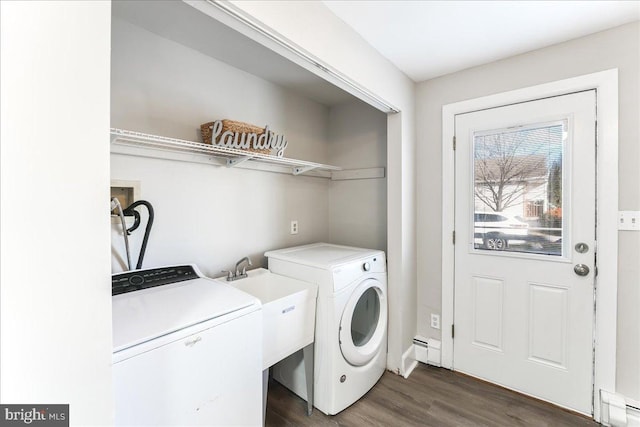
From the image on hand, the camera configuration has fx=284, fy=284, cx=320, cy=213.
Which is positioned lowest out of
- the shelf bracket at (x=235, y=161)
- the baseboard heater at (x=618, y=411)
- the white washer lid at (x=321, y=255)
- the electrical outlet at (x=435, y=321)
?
the baseboard heater at (x=618, y=411)

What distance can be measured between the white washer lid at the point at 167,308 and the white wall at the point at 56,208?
21 cm

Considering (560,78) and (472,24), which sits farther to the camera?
(560,78)

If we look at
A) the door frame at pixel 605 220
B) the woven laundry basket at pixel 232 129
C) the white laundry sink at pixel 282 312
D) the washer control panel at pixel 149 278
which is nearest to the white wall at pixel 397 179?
the woven laundry basket at pixel 232 129

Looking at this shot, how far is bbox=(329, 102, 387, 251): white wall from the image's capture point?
2529 millimetres

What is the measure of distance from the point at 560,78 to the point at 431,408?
2.23 meters

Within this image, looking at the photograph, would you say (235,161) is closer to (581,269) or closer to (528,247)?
(528,247)

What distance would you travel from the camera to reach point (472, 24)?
1601 mm

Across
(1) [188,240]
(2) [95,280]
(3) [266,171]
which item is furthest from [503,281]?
(2) [95,280]

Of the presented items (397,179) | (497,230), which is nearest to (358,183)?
(397,179)

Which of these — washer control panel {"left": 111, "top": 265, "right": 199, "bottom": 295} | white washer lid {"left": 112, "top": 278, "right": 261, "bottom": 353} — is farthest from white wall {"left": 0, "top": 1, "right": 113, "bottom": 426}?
washer control panel {"left": 111, "top": 265, "right": 199, "bottom": 295}

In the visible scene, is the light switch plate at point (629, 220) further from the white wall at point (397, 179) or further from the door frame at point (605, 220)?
the white wall at point (397, 179)

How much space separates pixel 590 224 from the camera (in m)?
1.71

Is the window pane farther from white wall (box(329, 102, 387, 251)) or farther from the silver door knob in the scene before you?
white wall (box(329, 102, 387, 251))

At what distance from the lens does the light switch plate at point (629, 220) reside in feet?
5.22
